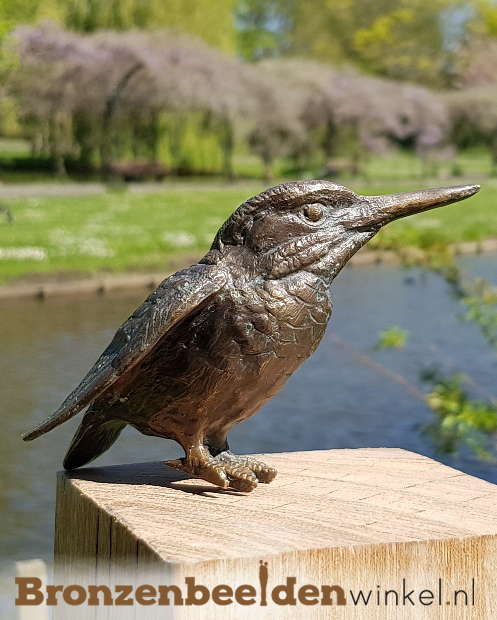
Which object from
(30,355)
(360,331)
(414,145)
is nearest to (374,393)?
(360,331)

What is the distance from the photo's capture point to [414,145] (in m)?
31.5

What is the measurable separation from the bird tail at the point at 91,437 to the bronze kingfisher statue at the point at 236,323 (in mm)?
49

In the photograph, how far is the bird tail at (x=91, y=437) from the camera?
2340mm

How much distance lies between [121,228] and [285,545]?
1106cm

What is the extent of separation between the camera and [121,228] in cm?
1273

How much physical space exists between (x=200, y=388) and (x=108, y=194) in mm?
16316

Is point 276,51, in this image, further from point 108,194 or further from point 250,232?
point 250,232

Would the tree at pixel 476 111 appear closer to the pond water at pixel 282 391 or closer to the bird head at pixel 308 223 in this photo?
the pond water at pixel 282 391

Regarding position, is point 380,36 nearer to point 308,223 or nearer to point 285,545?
point 308,223

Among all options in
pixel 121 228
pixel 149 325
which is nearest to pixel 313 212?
pixel 149 325

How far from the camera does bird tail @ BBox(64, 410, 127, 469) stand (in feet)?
7.68

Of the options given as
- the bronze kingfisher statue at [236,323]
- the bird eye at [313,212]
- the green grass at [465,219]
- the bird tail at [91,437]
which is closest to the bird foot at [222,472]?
the bronze kingfisher statue at [236,323]

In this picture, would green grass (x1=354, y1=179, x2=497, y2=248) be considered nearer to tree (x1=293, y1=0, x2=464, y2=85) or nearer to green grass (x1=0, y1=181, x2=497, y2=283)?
green grass (x1=0, y1=181, x2=497, y2=283)

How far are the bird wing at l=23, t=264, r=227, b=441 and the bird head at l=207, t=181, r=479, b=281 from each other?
113 mm
